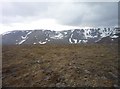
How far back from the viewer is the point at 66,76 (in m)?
17.2

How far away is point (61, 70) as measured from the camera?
18.5 m

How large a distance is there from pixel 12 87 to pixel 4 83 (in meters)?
1.19

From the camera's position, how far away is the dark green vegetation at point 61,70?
16531mm

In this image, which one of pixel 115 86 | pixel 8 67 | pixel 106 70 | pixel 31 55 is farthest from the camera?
pixel 31 55

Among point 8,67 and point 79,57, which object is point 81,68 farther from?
point 8,67

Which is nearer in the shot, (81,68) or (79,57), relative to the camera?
(81,68)

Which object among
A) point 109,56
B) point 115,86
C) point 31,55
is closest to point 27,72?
point 31,55

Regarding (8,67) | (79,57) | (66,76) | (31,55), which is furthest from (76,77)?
(31,55)

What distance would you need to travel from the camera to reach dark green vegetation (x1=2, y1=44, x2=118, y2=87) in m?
16.5

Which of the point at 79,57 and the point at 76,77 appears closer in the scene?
the point at 76,77

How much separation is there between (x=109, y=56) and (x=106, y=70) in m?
4.94

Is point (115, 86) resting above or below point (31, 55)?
below

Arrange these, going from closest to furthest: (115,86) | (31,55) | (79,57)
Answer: (115,86) < (79,57) < (31,55)

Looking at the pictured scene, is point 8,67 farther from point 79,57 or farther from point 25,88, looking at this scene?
point 79,57
